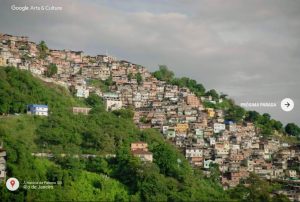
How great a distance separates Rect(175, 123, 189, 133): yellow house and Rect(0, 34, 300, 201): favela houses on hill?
0.37 ft

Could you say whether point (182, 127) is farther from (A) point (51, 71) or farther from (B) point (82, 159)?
(B) point (82, 159)

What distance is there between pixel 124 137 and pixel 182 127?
7.85 m

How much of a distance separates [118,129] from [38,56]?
13.6m

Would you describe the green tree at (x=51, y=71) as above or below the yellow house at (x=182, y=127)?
above

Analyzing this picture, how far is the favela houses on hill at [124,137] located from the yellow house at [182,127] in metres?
0.11

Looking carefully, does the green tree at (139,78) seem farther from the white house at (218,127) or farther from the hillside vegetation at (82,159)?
the hillside vegetation at (82,159)

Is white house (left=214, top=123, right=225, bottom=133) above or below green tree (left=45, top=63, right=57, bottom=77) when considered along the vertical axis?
below

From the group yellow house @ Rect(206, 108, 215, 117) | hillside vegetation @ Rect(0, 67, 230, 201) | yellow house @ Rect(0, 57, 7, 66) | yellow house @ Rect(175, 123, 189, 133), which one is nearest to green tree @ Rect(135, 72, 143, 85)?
yellow house @ Rect(206, 108, 215, 117)

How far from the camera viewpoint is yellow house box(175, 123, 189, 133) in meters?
37.4

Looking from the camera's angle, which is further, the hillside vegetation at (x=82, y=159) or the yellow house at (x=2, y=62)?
the yellow house at (x=2, y=62)

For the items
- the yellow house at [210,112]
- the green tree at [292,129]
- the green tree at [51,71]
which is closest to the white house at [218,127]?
the yellow house at [210,112]

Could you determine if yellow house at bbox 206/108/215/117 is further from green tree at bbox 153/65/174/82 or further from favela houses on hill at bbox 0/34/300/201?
green tree at bbox 153/65/174/82

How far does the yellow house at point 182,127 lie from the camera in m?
37.4

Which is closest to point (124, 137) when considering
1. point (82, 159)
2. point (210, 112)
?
point (82, 159)
